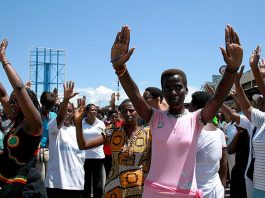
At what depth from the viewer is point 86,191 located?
8.16m

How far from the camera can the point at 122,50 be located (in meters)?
2.86

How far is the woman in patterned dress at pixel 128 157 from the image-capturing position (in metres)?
3.94

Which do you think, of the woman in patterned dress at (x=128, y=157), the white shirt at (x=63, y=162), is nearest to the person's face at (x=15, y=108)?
the woman in patterned dress at (x=128, y=157)

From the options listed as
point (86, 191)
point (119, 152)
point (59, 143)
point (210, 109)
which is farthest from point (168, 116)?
point (86, 191)

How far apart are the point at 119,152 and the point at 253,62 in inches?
63.4

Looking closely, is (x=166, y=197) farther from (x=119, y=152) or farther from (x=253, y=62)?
(x=253, y=62)

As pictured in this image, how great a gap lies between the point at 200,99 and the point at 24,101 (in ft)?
6.48

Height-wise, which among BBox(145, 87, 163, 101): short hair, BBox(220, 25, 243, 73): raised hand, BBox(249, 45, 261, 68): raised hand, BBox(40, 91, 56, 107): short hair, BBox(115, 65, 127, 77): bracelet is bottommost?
BBox(40, 91, 56, 107): short hair

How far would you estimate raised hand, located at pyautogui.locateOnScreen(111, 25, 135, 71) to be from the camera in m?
2.87

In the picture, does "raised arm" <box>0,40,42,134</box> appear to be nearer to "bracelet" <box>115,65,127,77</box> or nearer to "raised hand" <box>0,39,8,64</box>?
"raised hand" <box>0,39,8,64</box>

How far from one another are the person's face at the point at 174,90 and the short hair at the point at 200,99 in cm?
142

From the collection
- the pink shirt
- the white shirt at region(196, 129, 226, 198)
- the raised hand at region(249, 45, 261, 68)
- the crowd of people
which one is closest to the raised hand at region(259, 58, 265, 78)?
the crowd of people

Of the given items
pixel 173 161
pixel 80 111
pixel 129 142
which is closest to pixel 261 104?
pixel 129 142

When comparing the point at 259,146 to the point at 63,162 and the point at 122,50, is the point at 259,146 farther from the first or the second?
the point at 63,162
